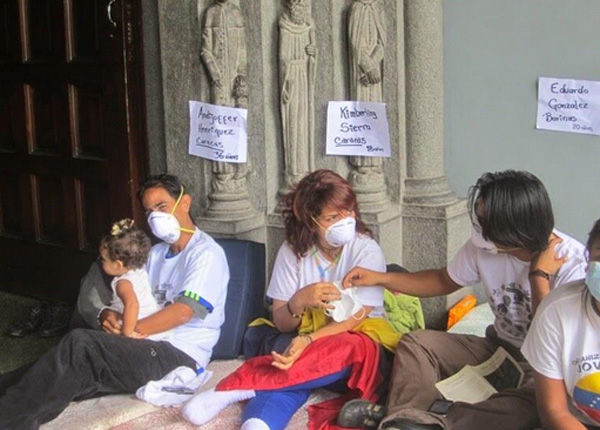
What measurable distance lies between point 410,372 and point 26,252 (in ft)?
9.16

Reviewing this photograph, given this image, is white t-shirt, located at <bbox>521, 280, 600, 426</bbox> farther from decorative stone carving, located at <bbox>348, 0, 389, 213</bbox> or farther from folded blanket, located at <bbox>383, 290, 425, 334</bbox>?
decorative stone carving, located at <bbox>348, 0, 389, 213</bbox>

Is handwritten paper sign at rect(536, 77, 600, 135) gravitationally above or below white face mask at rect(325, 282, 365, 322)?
above

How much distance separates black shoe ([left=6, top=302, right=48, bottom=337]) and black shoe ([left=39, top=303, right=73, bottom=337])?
26 mm

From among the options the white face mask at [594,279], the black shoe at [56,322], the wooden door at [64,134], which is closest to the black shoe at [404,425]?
the white face mask at [594,279]

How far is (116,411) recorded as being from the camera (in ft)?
10.4

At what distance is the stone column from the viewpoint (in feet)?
13.1

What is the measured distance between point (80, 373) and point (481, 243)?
4.66 feet

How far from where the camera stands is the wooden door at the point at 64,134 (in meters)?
4.41

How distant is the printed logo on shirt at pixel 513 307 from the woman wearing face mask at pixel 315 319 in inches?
16.6

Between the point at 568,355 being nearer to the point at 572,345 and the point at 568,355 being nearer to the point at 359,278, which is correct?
the point at 572,345

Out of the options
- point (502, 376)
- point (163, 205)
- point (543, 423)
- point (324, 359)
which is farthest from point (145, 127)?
point (543, 423)

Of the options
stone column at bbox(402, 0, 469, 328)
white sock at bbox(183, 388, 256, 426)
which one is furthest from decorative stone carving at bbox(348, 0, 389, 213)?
white sock at bbox(183, 388, 256, 426)

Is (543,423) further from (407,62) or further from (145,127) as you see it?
(145,127)

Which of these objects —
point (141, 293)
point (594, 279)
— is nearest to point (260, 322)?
point (141, 293)
